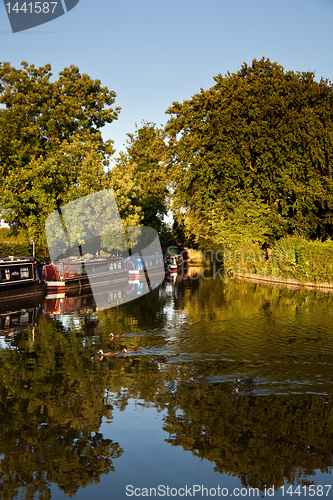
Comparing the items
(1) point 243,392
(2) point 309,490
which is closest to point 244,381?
(1) point 243,392

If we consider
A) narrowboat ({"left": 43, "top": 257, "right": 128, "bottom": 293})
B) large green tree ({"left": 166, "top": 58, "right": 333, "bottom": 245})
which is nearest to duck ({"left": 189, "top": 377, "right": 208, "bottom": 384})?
narrowboat ({"left": 43, "top": 257, "right": 128, "bottom": 293})

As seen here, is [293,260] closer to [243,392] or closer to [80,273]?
[80,273]

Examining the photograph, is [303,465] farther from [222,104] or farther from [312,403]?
[222,104]

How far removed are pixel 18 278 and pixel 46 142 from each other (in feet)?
86.7

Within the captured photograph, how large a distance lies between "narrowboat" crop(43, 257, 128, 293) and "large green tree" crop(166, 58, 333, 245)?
38.1ft

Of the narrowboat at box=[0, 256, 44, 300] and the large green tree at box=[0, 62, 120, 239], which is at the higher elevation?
the large green tree at box=[0, 62, 120, 239]

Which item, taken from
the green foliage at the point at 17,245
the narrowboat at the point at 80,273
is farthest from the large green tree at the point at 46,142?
the narrowboat at the point at 80,273

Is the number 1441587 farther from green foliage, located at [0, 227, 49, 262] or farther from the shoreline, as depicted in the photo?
green foliage, located at [0, 227, 49, 262]

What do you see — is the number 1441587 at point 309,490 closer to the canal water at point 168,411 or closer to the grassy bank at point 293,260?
the canal water at point 168,411

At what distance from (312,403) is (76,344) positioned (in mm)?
10762

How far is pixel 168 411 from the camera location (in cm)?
1259

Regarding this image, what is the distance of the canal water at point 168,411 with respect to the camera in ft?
30.3

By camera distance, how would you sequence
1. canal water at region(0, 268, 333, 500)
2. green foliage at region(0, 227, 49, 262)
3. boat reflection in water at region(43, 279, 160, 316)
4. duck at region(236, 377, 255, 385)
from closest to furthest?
canal water at region(0, 268, 333, 500)
duck at region(236, 377, 255, 385)
boat reflection in water at region(43, 279, 160, 316)
green foliage at region(0, 227, 49, 262)

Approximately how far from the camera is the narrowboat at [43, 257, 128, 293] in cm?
4122
